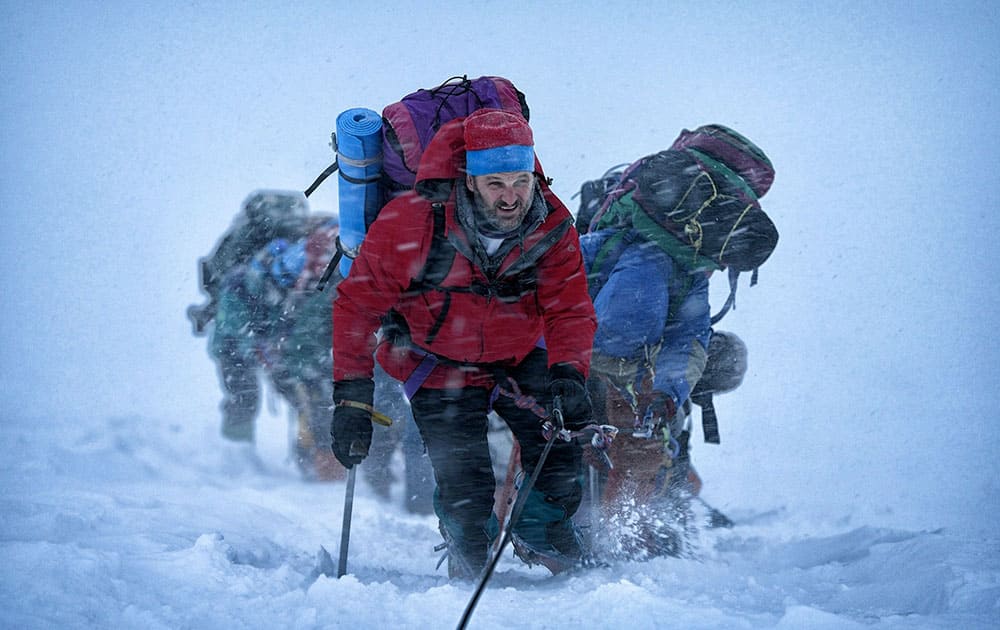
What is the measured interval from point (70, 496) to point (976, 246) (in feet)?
74.7

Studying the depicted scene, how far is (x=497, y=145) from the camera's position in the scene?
282 cm

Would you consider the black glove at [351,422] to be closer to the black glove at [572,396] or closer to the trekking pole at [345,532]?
the trekking pole at [345,532]

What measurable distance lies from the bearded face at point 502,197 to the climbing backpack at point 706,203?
143 cm

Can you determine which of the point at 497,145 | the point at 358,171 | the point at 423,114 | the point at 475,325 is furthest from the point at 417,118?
the point at 475,325

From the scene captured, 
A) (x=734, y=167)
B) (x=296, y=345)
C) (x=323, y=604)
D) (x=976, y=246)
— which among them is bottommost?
(x=323, y=604)

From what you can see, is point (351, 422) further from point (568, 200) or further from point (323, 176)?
point (568, 200)

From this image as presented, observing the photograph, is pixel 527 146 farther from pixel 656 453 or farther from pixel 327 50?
pixel 327 50

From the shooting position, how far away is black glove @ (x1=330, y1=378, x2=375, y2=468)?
3.06 meters

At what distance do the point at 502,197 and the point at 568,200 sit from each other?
9.54 meters

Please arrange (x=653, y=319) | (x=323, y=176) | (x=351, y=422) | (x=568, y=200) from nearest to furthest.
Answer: (x=351, y=422) < (x=323, y=176) < (x=653, y=319) < (x=568, y=200)

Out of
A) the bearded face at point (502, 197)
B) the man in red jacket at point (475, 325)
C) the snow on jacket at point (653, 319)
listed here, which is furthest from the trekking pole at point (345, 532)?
the snow on jacket at point (653, 319)

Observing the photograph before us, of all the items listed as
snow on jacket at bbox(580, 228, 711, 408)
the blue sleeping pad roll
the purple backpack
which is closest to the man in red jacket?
the purple backpack

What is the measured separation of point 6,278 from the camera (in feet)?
62.4

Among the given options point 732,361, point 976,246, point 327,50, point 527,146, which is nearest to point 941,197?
point 976,246
